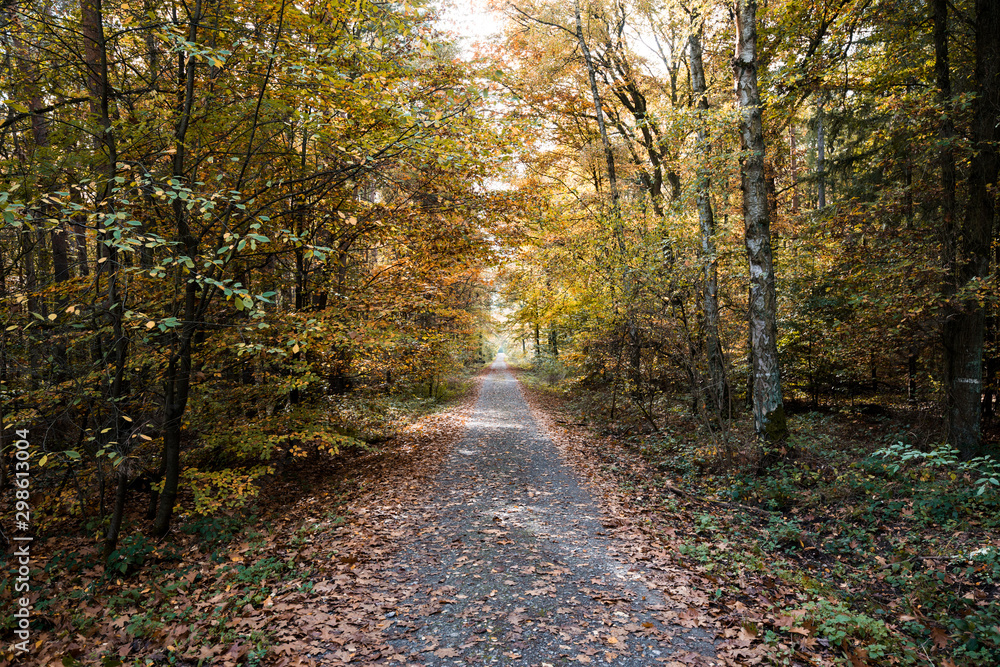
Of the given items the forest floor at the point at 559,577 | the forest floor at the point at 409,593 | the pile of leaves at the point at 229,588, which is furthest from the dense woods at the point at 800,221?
the pile of leaves at the point at 229,588

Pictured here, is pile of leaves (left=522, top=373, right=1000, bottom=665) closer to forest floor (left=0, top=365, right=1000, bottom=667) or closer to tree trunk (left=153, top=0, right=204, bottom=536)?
forest floor (left=0, top=365, right=1000, bottom=667)

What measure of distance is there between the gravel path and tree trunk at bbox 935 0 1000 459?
5795mm

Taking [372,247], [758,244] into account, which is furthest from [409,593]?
[758,244]

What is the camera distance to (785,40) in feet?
28.1

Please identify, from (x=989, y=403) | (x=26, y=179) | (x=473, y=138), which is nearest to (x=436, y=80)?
(x=473, y=138)

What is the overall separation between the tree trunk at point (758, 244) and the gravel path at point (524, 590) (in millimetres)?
3316

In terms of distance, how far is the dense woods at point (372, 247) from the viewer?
202 inches

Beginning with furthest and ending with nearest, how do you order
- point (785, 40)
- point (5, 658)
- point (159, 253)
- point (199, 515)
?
point (785, 40) → point (199, 515) → point (159, 253) → point (5, 658)

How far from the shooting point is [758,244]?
716 cm

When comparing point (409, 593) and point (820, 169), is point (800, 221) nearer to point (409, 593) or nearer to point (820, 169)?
point (820, 169)

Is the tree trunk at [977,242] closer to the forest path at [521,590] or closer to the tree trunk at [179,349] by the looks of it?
the forest path at [521,590]

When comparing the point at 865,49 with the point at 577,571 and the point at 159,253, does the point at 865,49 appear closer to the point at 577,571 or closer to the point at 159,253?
the point at 577,571

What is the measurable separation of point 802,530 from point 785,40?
8874mm

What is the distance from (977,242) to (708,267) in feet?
12.1
